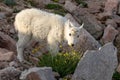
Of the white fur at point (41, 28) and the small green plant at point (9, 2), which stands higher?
the white fur at point (41, 28)

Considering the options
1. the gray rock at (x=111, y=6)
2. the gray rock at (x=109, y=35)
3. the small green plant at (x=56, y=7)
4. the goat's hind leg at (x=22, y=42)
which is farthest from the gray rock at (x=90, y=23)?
the goat's hind leg at (x=22, y=42)

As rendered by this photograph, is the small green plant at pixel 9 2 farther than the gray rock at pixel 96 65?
Yes

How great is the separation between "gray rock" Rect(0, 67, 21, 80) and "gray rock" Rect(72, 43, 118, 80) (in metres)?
1.31

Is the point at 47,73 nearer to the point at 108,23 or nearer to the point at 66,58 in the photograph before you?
the point at 66,58

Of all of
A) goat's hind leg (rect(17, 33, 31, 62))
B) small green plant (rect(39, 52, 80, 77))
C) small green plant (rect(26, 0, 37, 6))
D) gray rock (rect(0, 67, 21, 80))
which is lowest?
small green plant (rect(26, 0, 37, 6))

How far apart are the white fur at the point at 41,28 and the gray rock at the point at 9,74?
293cm

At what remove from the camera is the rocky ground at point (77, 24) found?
34.7 feet

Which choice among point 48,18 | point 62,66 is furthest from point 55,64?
point 48,18

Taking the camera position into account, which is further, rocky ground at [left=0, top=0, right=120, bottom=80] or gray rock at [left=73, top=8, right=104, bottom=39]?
gray rock at [left=73, top=8, right=104, bottom=39]

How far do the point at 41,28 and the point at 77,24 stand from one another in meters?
3.10

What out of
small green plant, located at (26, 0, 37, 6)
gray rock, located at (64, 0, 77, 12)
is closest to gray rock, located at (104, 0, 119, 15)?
gray rock, located at (64, 0, 77, 12)

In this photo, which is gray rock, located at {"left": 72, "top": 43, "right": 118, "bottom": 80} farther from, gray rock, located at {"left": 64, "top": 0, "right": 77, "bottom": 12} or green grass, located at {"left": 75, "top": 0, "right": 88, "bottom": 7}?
green grass, located at {"left": 75, "top": 0, "right": 88, "bottom": 7}

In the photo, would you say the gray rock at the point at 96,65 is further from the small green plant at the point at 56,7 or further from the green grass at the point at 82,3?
the green grass at the point at 82,3

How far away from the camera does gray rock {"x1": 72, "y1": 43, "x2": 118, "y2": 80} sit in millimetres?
10641
